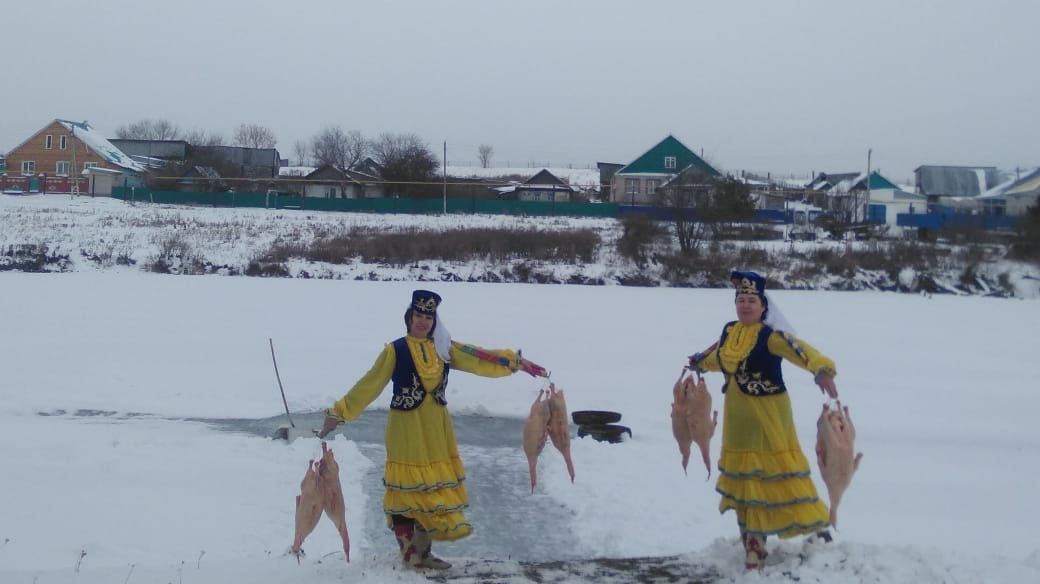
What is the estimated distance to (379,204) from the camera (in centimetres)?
5084

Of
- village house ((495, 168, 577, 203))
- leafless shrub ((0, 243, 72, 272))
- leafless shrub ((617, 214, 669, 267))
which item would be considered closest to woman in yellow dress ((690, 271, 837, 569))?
leafless shrub ((0, 243, 72, 272))

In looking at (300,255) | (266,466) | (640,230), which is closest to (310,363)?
(266,466)

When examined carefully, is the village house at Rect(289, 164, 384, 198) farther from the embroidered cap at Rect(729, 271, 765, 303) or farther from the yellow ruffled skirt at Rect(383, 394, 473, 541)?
the embroidered cap at Rect(729, 271, 765, 303)

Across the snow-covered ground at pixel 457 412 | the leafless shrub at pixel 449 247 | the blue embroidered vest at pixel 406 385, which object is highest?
the leafless shrub at pixel 449 247

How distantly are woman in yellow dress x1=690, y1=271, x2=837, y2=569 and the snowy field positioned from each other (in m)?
0.24

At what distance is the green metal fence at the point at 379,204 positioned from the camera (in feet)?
165

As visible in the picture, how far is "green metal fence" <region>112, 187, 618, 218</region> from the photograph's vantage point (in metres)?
50.4

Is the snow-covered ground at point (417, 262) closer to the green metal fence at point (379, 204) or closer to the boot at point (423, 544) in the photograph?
the green metal fence at point (379, 204)

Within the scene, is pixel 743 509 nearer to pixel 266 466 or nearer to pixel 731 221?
pixel 266 466

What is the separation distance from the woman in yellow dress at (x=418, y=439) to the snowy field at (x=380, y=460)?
11.3 inches

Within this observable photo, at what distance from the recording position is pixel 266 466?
29.2 ft

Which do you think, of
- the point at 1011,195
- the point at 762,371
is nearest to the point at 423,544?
the point at 762,371

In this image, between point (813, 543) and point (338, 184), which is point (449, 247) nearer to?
point (813, 543)

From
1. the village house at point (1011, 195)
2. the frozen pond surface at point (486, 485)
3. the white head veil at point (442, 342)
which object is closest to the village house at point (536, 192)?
the village house at point (1011, 195)
